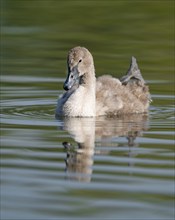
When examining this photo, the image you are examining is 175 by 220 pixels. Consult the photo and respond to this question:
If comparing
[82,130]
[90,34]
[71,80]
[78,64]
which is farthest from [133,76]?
[90,34]

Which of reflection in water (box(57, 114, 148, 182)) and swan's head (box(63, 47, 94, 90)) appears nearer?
reflection in water (box(57, 114, 148, 182))

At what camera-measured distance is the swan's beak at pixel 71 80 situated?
13.2m

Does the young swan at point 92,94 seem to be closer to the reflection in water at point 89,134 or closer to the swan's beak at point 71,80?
the swan's beak at point 71,80

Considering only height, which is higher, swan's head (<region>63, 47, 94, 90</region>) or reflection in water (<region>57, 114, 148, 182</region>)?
swan's head (<region>63, 47, 94, 90</region>)

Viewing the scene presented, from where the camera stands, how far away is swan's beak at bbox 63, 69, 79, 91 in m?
13.2

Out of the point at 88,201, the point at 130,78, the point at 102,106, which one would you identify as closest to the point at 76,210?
the point at 88,201

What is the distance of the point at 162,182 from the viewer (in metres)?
9.48

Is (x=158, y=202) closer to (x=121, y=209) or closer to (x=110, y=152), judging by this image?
(x=121, y=209)

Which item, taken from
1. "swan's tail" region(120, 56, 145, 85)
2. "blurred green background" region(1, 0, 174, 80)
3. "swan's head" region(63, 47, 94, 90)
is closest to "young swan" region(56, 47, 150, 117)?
"swan's head" region(63, 47, 94, 90)

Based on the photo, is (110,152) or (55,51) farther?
(55,51)

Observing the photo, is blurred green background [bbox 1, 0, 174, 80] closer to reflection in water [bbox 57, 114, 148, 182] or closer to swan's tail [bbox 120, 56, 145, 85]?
swan's tail [bbox 120, 56, 145, 85]

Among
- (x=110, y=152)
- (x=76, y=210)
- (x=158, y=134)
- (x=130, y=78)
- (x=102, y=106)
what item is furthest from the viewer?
(x=130, y=78)

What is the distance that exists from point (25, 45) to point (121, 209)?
38.1 feet

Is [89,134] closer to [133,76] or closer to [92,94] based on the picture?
[92,94]
